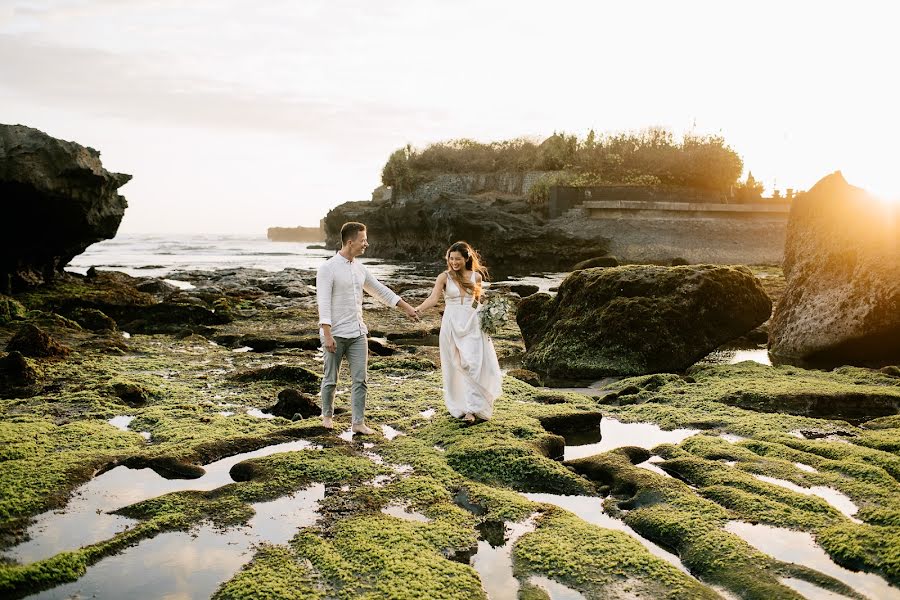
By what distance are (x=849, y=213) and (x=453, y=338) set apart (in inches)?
338

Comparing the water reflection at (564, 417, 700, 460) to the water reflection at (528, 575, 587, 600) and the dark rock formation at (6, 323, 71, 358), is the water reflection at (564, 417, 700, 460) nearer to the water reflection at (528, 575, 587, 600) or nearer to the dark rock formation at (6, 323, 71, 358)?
the water reflection at (528, 575, 587, 600)

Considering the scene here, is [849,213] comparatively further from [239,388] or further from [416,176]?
[416,176]

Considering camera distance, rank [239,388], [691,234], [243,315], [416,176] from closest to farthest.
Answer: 1. [239,388]
2. [243,315]
3. [691,234]
4. [416,176]

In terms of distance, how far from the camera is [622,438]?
26.5 ft

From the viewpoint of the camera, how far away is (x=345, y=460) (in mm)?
6973

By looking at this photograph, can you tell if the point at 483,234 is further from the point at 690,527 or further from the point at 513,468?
the point at 690,527

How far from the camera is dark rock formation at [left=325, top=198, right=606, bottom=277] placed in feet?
143

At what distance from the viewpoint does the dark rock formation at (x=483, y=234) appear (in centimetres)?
4370

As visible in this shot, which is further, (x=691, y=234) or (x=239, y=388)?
(x=691, y=234)

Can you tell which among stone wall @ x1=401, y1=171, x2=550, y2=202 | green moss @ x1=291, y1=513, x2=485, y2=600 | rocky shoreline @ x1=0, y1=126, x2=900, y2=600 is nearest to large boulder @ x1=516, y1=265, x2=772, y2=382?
rocky shoreline @ x1=0, y1=126, x2=900, y2=600

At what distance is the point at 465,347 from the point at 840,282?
7.55 m

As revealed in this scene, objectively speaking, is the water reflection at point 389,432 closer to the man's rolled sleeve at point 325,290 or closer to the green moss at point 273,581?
the man's rolled sleeve at point 325,290

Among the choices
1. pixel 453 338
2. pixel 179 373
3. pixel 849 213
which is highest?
pixel 849 213

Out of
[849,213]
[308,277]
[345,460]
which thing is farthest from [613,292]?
[308,277]
